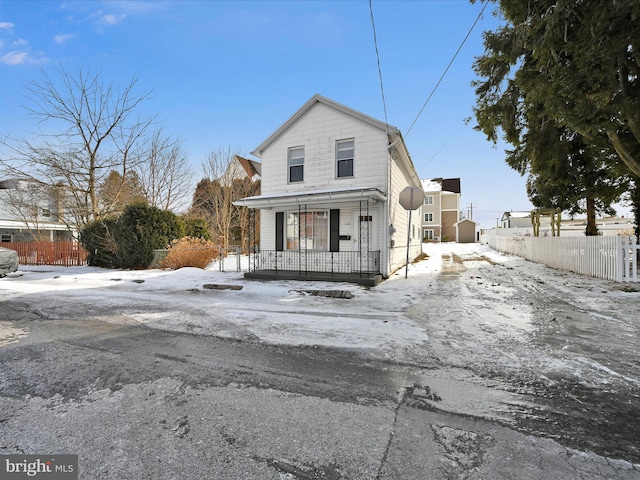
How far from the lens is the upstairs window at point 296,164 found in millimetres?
12812

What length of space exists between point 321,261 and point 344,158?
4021 millimetres

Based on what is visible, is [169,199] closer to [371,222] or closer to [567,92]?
[371,222]

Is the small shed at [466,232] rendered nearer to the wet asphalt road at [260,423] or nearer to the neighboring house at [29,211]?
the neighboring house at [29,211]

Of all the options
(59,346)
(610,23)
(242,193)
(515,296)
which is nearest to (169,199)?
(242,193)

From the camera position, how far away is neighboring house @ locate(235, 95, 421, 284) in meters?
11.3

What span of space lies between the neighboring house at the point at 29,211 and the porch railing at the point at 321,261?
533 inches

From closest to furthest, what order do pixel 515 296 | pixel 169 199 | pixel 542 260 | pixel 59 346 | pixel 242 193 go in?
pixel 59 346 → pixel 515 296 → pixel 542 260 → pixel 169 199 → pixel 242 193

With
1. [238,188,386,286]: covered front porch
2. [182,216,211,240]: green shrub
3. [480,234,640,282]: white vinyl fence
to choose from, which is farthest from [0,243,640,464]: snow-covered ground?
[182,216,211,240]: green shrub

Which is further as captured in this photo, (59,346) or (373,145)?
(373,145)

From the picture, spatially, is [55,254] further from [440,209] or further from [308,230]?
[440,209]

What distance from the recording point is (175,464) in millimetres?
2025

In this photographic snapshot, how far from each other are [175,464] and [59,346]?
3.57 meters

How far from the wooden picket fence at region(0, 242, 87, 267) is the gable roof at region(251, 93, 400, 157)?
39.2ft

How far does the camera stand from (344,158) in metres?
12.0
